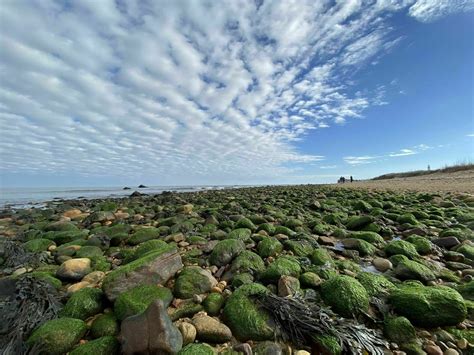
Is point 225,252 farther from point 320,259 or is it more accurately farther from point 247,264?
point 320,259

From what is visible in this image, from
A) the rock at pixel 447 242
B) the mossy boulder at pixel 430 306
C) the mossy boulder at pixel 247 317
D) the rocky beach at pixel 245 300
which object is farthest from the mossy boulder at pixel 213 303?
the rock at pixel 447 242

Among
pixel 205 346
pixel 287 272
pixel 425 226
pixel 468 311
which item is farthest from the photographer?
pixel 425 226

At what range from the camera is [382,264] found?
4355mm

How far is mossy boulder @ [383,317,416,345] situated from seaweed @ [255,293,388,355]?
104 millimetres

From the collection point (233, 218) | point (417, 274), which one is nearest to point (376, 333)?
point (417, 274)

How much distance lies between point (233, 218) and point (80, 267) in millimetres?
4478

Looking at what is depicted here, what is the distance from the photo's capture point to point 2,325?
2898 mm

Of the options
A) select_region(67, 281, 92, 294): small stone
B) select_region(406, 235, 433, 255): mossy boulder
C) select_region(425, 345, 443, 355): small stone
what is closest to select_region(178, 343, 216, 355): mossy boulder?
select_region(425, 345, 443, 355): small stone

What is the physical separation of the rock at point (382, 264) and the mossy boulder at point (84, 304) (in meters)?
4.24

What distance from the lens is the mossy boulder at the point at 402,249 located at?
467 cm

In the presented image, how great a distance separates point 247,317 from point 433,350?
1.75 m

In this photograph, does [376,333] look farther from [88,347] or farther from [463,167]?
[463,167]

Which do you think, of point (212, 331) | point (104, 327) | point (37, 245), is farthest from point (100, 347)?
point (37, 245)

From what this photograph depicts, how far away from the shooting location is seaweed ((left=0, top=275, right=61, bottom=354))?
2564mm
